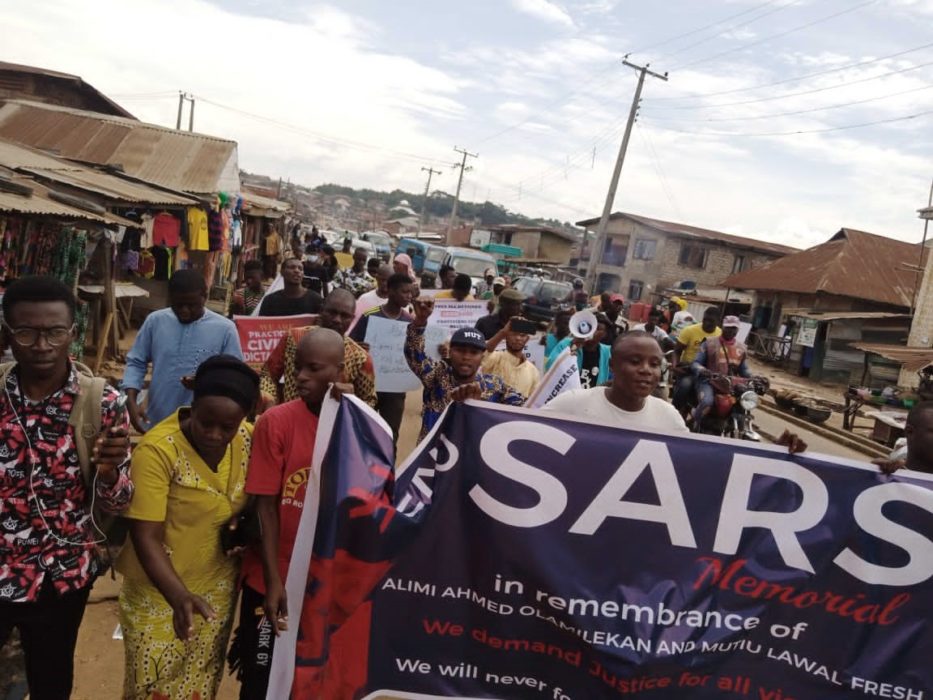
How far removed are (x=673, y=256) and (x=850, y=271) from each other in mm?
12596

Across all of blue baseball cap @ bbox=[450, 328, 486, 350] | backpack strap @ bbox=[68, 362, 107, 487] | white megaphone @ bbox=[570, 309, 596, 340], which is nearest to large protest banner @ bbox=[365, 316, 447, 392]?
white megaphone @ bbox=[570, 309, 596, 340]

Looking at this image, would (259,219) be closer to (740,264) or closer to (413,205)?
(740,264)

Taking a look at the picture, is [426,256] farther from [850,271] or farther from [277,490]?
[277,490]

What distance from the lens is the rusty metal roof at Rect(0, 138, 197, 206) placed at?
25.7 feet

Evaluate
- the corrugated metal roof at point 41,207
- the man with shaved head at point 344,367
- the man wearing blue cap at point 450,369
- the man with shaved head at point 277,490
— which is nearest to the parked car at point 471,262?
the corrugated metal roof at point 41,207

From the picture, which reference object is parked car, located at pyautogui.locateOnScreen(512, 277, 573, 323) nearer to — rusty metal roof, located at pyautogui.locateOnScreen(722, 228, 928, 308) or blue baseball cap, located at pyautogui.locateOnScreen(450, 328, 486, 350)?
rusty metal roof, located at pyautogui.locateOnScreen(722, 228, 928, 308)

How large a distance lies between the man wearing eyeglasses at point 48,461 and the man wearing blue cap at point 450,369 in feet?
6.15

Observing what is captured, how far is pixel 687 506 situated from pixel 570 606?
622 mm

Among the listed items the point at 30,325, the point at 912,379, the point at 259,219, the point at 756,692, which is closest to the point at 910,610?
the point at 756,692

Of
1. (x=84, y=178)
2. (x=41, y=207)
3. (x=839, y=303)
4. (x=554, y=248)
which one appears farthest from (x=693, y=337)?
(x=554, y=248)

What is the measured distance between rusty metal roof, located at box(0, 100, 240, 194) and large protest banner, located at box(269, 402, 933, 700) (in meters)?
10.6

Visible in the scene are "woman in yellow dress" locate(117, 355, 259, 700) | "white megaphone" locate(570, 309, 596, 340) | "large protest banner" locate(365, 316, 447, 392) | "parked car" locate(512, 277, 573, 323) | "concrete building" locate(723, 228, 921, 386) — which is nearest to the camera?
"woman in yellow dress" locate(117, 355, 259, 700)

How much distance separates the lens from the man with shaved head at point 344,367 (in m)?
3.86

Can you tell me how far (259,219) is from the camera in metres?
22.6
